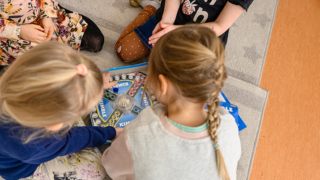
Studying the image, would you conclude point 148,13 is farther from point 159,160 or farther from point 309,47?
point 309,47

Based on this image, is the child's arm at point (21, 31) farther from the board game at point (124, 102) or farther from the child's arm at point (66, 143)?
the child's arm at point (66, 143)

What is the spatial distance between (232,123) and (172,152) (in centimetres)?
19

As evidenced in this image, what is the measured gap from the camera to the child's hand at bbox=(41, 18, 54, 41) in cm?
87

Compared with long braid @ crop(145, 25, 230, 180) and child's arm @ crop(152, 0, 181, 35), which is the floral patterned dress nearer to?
child's arm @ crop(152, 0, 181, 35)

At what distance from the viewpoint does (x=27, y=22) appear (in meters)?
0.85

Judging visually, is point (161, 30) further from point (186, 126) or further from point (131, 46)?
point (186, 126)

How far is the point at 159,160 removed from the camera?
19.4 inches

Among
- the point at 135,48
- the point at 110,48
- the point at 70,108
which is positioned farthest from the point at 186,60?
the point at 110,48

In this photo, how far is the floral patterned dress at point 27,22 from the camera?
2.59 ft

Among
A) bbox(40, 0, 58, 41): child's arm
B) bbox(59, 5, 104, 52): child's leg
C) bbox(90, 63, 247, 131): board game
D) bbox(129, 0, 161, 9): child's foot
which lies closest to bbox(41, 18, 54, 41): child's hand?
bbox(40, 0, 58, 41): child's arm

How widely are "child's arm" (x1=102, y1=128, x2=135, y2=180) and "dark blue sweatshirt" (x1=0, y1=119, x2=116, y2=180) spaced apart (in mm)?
105

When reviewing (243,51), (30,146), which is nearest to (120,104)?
(30,146)

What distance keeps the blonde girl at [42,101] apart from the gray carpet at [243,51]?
589mm

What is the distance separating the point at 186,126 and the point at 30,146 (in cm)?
40
